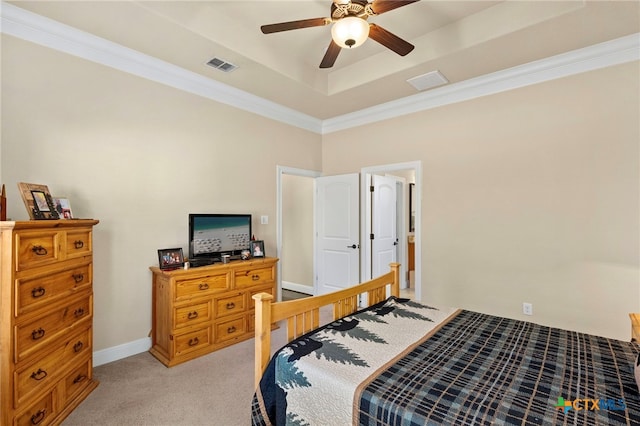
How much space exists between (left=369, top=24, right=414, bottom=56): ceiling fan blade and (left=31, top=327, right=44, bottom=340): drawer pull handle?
284 cm

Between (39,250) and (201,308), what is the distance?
140 cm

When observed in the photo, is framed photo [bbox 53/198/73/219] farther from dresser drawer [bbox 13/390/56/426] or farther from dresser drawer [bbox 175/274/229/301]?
dresser drawer [bbox 13/390/56/426]

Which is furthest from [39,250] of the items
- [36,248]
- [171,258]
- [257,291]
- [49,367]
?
[257,291]

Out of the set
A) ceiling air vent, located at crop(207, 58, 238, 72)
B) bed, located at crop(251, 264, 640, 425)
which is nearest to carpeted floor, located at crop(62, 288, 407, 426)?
bed, located at crop(251, 264, 640, 425)

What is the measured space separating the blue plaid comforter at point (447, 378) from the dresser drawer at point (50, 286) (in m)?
1.45

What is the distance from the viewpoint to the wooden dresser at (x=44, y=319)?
1.66 meters

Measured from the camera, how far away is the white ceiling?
7.77 ft

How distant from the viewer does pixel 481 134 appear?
349 cm

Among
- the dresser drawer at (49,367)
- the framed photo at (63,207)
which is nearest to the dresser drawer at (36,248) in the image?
the framed photo at (63,207)

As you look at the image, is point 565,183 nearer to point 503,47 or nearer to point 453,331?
point 503,47

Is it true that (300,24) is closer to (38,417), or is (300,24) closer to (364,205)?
(364,205)

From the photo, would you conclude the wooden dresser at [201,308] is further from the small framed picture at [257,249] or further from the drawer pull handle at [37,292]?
the drawer pull handle at [37,292]

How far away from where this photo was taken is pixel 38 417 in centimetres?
182

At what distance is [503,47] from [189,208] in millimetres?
3446
